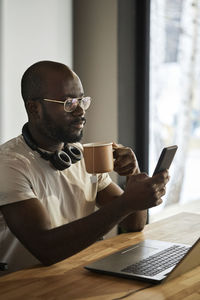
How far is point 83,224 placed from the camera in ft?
6.08

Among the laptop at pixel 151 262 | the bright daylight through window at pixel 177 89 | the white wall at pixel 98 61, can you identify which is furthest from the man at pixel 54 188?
the bright daylight through window at pixel 177 89

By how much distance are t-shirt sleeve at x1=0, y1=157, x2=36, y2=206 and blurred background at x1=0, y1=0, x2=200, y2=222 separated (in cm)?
125

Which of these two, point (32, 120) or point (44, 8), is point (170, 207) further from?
point (32, 120)

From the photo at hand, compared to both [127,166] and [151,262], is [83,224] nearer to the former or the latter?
[151,262]

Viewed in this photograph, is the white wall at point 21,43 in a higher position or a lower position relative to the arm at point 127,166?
higher

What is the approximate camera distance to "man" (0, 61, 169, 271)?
1.84 metres

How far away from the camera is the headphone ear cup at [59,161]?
2.16m

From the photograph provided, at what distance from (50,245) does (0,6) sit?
1.91 m

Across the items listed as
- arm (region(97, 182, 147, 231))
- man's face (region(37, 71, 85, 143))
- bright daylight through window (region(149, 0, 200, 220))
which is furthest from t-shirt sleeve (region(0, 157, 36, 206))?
bright daylight through window (region(149, 0, 200, 220))

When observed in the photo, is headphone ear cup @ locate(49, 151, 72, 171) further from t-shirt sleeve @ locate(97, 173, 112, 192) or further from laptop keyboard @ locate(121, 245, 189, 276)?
laptop keyboard @ locate(121, 245, 189, 276)

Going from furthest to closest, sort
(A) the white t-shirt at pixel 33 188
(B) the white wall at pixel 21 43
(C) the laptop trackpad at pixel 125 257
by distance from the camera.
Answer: (B) the white wall at pixel 21 43 < (A) the white t-shirt at pixel 33 188 < (C) the laptop trackpad at pixel 125 257

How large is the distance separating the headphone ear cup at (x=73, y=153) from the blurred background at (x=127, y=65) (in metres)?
1.07

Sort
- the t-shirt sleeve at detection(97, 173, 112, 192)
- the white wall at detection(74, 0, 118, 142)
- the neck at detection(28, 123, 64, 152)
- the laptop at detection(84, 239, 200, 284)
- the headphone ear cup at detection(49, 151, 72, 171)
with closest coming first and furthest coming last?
1. the laptop at detection(84, 239, 200, 284)
2. the headphone ear cup at detection(49, 151, 72, 171)
3. the neck at detection(28, 123, 64, 152)
4. the t-shirt sleeve at detection(97, 173, 112, 192)
5. the white wall at detection(74, 0, 118, 142)

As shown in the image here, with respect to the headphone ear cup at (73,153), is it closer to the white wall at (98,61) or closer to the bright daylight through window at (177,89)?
the white wall at (98,61)
